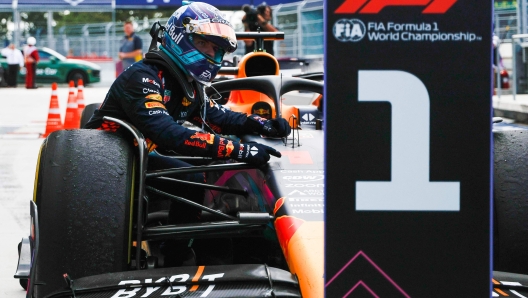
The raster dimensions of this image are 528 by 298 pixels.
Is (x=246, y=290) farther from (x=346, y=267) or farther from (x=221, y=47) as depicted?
(x=221, y=47)

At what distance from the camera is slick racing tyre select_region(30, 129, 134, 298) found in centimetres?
315

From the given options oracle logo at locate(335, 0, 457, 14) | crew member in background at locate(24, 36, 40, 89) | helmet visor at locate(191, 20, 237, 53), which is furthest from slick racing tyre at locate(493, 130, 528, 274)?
crew member in background at locate(24, 36, 40, 89)

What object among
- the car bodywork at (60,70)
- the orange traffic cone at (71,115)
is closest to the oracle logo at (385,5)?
the orange traffic cone at (71,115)

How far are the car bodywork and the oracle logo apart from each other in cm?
2715

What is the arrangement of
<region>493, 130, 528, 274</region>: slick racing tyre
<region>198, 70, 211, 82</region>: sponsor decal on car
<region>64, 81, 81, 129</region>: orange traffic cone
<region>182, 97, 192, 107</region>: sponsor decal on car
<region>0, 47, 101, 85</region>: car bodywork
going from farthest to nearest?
<region>0, 47, 101, 85</region>: car bodywork < <region>64, 81, 81, 129</region>: orange traffic cone < <region>182, 97, 192, 107</region>: sponsor decal on car < <region>198, 70, 211, 82</region>: sponsor decal on car < <region>493, 130, 528, 274</region>: slick racing tyre

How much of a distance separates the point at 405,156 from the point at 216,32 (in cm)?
201

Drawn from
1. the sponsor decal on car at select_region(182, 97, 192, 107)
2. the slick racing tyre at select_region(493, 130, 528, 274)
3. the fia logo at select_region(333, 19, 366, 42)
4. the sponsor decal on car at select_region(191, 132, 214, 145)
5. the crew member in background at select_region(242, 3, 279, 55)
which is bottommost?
the slick racing tyre at select_region(493, 130, 528, 274)

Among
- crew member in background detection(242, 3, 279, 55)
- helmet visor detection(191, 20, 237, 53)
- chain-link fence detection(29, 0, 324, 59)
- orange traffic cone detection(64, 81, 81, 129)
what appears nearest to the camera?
helmet visor detection(191, 20, 237, 53)

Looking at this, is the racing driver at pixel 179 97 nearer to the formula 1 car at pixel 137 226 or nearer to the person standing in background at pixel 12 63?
the formula 1 car at pixel 137 226

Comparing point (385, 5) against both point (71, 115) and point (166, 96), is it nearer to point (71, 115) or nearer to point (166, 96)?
point (166, 96)

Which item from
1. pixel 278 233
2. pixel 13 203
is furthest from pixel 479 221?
pixel 13 203

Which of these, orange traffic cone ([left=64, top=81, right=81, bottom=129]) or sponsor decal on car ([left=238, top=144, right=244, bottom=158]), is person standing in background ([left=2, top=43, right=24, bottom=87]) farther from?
sponsor decal on car ([left=238, top=144, right=244, bottom=158])

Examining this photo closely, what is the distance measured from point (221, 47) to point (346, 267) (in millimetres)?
2102

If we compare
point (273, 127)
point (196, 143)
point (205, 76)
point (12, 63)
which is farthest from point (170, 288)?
point (12, 63)
